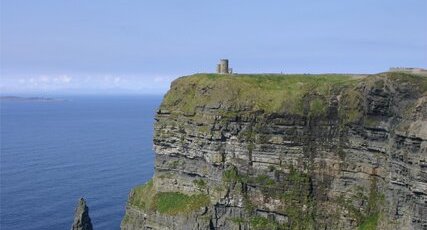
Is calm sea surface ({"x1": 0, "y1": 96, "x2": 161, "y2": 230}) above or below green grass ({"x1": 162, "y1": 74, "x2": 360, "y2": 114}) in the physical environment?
below

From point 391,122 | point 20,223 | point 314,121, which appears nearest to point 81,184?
point 20,223

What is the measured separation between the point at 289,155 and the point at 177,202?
16279mm

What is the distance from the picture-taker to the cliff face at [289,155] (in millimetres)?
47781

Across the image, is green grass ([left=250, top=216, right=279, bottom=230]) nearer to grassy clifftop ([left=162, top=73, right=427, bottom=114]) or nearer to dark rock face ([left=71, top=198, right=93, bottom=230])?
grassy clifftop ([left=162, top=73, right=427, bottom=114])

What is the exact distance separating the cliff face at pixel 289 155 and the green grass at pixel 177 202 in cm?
16

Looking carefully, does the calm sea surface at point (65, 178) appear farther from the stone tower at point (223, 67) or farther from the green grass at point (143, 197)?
the stone tower at point (223, 67)

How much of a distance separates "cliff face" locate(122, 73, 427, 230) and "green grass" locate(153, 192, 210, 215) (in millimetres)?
159

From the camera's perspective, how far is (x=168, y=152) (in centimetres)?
6869

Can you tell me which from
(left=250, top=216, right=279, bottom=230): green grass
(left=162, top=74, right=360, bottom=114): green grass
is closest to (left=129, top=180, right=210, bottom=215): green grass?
(left=250, top=216, right=279, bottom=230): green grass

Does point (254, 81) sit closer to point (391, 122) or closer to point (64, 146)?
point (391, 122)

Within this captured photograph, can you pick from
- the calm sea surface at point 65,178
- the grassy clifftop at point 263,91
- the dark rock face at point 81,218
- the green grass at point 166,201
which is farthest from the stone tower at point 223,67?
the calm sea surface at point 65,178

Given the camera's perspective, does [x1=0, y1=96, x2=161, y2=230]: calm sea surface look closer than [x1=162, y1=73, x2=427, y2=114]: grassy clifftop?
No

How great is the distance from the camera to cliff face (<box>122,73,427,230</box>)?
47.8 meters

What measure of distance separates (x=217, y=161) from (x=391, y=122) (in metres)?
21.3
